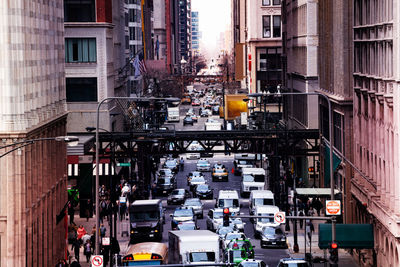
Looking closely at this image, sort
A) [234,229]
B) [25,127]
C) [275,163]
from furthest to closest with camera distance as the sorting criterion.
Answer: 1. [275,163]
2. [234,229]
3. [25,127]

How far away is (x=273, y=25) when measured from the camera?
150 meters

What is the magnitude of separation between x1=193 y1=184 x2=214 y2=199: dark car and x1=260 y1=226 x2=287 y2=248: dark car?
25.1 m

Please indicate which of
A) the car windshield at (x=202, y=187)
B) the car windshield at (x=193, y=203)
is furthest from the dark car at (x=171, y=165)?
the car windshield at (x=193, y=203)

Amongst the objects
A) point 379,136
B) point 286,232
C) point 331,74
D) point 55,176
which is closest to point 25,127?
point 55,176

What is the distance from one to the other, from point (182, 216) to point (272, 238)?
8237mm

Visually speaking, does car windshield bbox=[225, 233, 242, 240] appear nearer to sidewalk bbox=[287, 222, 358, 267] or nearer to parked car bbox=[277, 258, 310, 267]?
sidewalk bbox=[287, 222, 358, 267]

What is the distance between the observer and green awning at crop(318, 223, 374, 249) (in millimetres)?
53219

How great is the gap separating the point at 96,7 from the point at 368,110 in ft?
147

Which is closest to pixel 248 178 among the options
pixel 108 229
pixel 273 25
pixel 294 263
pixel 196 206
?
pixel 196 206

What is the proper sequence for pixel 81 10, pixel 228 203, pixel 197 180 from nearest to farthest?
1. pixel 228 203
2. pixel 197 180
3. pixel 81 10

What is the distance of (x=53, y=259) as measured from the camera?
2174 inches

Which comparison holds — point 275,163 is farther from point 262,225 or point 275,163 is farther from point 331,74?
point 262,225

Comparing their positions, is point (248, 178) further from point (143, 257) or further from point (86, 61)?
point (143, 257)

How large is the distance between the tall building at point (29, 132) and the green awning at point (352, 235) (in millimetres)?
14270
